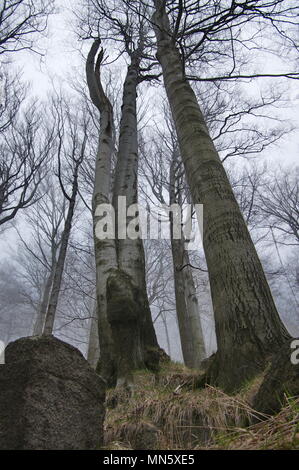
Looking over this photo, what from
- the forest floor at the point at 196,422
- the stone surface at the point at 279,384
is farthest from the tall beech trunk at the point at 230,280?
the stone surface at the point at 279,384

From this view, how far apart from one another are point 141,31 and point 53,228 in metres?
7.00

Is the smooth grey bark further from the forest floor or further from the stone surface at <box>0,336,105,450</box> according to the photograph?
the stone surface at <box>0,336,105,450</box>

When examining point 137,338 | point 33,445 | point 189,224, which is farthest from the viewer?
point 189,224

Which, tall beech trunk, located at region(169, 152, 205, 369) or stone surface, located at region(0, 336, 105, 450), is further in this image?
tall beech trunk, located at region(169, 152, 205, 369)

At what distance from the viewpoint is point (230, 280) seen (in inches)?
84.5

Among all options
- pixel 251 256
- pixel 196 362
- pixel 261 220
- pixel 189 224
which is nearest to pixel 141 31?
pixel 189 224

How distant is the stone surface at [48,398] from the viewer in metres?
1.09

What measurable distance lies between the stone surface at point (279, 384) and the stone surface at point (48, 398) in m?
0.73

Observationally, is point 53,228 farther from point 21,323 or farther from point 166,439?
point 21,323

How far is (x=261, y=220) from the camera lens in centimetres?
1506

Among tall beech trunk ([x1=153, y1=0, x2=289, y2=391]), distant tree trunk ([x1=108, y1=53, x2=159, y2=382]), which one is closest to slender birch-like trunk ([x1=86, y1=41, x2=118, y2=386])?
distant tree trunk ([x1=108, y1=53, x2=159, y2=382])

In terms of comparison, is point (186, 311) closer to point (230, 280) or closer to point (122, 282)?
point (122, 282)

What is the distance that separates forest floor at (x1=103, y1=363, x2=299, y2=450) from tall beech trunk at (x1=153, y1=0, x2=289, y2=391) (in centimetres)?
18

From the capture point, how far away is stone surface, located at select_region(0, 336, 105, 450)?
1089 millimetres
